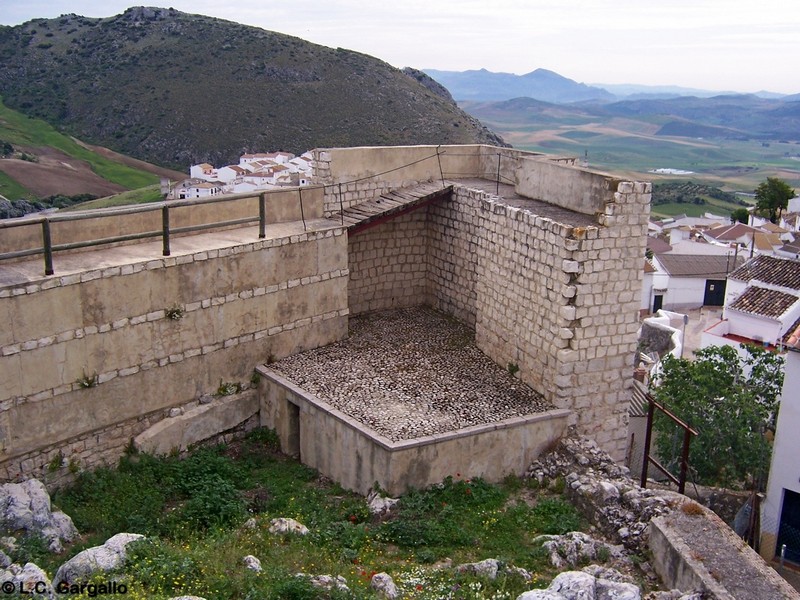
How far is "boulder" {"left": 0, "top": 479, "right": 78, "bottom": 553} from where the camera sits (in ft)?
32.9

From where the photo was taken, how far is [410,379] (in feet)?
46.5

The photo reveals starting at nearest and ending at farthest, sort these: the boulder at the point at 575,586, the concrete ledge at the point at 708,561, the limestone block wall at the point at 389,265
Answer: the boulder at the point at 575,586 → the concrete ledge at the point at 708,561 → the limestone block wall at the point at 389,265

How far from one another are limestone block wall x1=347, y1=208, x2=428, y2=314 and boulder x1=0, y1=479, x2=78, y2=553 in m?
8.07

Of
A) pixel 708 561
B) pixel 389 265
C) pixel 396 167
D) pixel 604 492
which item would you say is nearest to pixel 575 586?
pixel 708 561

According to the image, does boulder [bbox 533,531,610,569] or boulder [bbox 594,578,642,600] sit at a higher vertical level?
boulder [bbox 594,578,642,600]

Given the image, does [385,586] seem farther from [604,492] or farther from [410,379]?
[410,379]

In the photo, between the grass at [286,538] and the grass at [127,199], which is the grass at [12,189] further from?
the grass at [286,538]

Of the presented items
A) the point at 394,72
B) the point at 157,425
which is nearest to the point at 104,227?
the point at 157,425

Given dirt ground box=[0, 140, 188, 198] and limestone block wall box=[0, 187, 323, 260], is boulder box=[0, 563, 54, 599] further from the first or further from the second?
dirt ground box=[0, 140, 188, 198]

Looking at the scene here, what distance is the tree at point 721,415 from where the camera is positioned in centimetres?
1584

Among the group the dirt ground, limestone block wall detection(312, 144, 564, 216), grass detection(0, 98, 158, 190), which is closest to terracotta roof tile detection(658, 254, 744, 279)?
limestone block wall detection(312, 144, 564, 216)

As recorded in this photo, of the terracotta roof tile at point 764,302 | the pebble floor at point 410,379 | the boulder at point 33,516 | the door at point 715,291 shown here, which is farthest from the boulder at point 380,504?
the door at point 715,291

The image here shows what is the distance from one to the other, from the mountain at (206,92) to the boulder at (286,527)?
6382 centimetres

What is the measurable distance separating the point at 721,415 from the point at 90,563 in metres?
12.7
